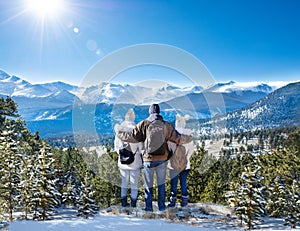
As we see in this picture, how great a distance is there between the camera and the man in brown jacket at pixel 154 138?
675 centimetres

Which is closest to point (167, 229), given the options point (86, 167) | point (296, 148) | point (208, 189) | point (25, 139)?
point (208, 189)

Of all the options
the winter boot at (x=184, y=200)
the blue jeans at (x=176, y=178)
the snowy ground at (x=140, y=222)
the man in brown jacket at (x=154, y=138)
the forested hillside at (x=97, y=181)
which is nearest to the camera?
the snowy ground at (x=140, y=222)

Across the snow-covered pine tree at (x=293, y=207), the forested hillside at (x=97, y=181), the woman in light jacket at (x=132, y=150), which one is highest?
the woman in light jacket at (x=132, y=150)

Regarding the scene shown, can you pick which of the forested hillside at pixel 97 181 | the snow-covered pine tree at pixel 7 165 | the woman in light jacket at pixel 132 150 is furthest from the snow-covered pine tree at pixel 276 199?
the woman in light jacket at pixel 132 150

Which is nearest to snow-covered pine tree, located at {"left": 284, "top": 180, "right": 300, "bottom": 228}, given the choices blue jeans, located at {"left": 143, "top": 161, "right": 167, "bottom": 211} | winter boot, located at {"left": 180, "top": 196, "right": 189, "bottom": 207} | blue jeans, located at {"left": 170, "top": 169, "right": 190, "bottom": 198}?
winter boot, located at {"left": 180, "top": 196, "right": 189, "bottom": 207}

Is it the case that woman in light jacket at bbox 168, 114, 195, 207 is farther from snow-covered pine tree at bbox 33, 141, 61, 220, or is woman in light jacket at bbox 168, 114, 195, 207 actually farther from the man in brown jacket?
snow-covered pine tree at bbox 33, 141, 61, 220

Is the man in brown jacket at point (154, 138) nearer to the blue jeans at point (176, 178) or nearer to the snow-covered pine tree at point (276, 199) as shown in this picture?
the blue jeans at point (176, 178)

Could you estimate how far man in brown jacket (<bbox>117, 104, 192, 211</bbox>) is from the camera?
6.75 metres

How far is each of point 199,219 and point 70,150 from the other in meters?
38.0

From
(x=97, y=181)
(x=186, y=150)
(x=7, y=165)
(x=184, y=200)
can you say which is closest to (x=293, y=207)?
(x=97, y=181)

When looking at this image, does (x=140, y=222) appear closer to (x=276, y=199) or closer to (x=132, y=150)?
(x=132, y=150)

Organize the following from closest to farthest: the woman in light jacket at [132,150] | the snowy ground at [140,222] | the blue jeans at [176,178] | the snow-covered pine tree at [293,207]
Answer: the snowy ground at [140,222] → the woman in light jacket at [132,150] → the blue jeans at [176,178] → the snow-covered pine tree at [293,207]

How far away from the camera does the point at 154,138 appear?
6742mm

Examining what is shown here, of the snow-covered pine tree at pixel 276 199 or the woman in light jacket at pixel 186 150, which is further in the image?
the snow-covered pine tree at pixel 276 199
